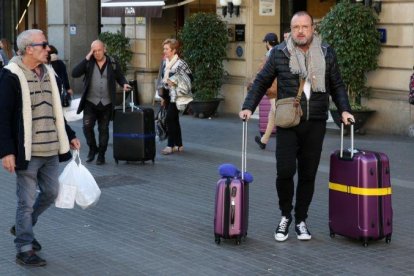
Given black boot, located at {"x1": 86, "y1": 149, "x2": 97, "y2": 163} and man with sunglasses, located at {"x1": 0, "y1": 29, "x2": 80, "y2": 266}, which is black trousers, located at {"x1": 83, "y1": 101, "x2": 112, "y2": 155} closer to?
black boot, located at {"x1": 86, "y1": 149, "x2": 97, "y2": 163}

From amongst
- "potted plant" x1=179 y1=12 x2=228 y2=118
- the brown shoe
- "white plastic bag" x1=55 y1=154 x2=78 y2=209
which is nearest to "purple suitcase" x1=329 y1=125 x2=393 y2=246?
"white plastic bag" x1=55 y1=154 x2=78 y2=209

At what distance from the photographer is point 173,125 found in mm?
13602

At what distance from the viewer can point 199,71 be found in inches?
734

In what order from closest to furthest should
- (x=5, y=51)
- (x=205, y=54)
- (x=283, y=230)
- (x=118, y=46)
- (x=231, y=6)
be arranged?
(x=283, y=230) < (x=205, y=54) < (x=231, y=6) < (x=5, y=51) < (x=118, y=46)

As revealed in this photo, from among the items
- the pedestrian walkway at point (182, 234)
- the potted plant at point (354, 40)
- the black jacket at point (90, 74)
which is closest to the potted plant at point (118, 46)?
the potted plant at point (354, 40)

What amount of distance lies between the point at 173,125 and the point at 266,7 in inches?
239

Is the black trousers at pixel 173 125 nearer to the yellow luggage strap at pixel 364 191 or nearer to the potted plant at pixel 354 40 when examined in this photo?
the potted plant at pixel 354 40

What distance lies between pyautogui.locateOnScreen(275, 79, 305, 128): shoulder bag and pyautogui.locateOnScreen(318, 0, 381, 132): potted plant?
24.9 feet

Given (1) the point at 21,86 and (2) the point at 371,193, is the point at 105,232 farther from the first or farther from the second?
(2) the point at 371,193

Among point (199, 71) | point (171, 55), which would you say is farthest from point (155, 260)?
point (199, 71)

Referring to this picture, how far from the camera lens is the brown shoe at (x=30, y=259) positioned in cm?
710

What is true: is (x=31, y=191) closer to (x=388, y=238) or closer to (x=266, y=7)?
(x=388, y=238)

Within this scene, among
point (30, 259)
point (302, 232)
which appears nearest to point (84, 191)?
point (30, 259)

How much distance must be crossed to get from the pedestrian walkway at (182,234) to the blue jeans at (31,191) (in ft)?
0.84
